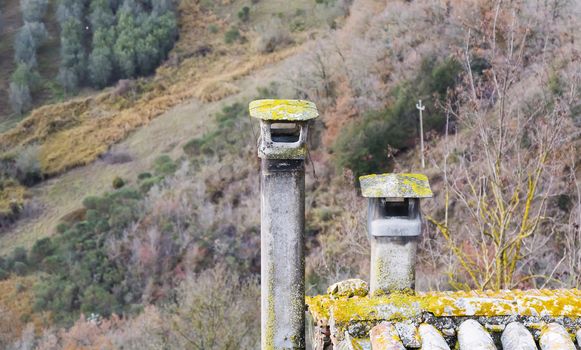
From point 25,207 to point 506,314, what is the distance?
2667 centimetres

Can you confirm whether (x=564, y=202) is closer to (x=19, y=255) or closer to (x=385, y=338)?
(x=385, y=338)

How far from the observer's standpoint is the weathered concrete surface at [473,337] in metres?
3.43

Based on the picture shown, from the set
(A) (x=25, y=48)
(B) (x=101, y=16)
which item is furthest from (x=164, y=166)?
(A) (x=25, y=48)

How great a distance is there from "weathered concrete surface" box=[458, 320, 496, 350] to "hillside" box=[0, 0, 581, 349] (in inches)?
221

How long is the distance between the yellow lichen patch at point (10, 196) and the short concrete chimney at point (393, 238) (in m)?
25.6

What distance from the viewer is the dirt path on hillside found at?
25.6m

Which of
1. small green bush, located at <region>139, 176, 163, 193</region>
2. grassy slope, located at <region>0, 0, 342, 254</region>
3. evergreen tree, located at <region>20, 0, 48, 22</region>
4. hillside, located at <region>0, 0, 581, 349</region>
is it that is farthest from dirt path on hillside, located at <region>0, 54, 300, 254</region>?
evergreen tree, located at <region>20, 0, 48, 22</region>

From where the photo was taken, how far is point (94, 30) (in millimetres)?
40125

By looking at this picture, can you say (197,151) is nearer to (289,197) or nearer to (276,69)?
(276,69)

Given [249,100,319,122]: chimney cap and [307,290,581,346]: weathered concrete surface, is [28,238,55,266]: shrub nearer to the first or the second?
[249,100,319,122]: chimney cap

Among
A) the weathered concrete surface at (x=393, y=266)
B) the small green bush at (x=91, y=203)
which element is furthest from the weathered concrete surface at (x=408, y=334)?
the small green bush at (x=91, y=203)

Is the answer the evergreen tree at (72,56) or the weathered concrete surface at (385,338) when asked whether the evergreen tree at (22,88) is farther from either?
the weathered concrete surface at (385,338)

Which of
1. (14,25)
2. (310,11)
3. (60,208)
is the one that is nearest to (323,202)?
(60,208)

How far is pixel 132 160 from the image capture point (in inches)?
1166
